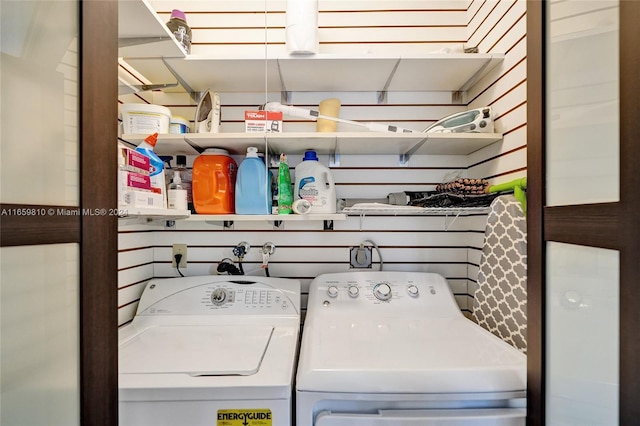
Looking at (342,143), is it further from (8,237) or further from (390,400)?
(8,237)

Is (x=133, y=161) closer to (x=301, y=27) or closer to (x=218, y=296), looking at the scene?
(x=218, y=296)

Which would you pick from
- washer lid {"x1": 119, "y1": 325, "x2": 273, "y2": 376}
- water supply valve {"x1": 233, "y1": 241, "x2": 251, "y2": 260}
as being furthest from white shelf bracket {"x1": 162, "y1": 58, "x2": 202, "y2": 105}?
washer lid {"x1": 119, "y1": 325, "x2": 273, "y2": 376}

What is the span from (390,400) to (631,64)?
1.03m

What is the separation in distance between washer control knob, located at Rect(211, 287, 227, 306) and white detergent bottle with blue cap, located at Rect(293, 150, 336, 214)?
24.9 inches

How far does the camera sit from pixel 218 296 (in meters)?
1.55

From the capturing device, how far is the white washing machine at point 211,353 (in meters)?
0.95

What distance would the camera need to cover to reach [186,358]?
44.3 inches

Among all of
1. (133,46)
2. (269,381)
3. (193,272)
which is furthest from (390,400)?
(133,46)

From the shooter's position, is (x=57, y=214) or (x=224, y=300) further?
(x=224, y=300)

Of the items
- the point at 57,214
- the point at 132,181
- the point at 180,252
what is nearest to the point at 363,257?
the point at 180,252

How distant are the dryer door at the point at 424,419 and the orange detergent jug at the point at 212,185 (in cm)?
107

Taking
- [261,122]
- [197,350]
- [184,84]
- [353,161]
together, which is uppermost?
[184,84]

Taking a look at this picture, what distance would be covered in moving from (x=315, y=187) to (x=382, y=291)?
2.11 ft

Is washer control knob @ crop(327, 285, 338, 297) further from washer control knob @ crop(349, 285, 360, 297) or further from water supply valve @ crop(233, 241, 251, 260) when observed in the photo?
water supply valve @ crop(233, 241, 251, 260)
